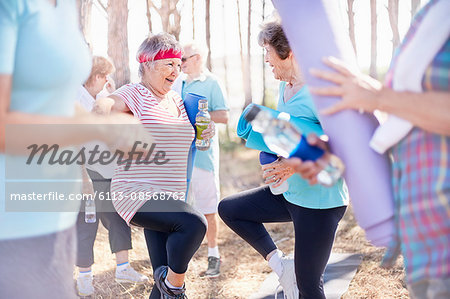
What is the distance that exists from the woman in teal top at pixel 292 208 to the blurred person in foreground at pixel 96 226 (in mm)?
1315

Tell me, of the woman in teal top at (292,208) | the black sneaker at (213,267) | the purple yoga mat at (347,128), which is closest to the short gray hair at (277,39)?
the woman in teal top at (292,208)

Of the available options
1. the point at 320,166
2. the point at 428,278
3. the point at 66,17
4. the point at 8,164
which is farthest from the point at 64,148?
the point at 428,278

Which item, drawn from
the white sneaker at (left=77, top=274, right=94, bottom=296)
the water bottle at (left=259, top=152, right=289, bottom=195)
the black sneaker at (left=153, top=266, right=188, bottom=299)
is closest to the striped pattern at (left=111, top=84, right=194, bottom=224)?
the black sneaker at (left=153, top=266, right=188, bottom=299)

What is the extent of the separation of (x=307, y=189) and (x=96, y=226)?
200 cm

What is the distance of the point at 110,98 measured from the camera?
8.92ft

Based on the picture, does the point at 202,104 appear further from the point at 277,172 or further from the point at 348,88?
the point at 348,88

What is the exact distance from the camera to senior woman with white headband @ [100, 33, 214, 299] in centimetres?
251

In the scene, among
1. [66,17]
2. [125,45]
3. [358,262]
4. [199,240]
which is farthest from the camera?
[125,45]

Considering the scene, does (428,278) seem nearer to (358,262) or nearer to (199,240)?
(199,240)

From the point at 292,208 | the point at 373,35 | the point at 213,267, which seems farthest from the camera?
the point at 373,35

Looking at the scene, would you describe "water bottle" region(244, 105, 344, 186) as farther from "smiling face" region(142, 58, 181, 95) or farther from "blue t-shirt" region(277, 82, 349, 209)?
"smiling face" region(142, 58, 181, 95)

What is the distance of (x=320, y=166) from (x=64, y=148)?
0.69m

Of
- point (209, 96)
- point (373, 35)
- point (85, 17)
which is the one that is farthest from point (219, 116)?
point (373, 35)

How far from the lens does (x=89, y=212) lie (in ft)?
12.4
